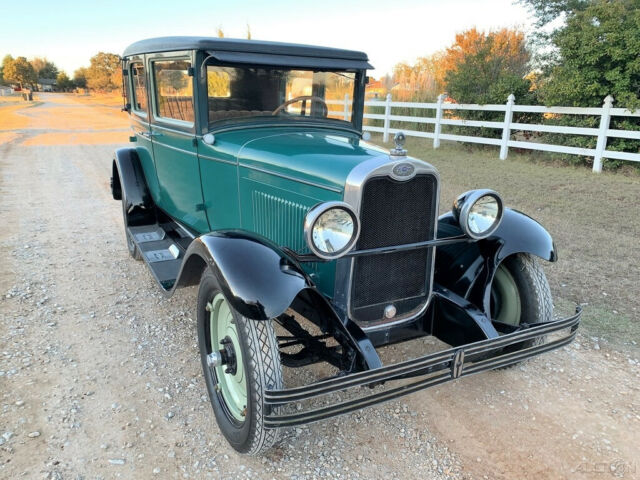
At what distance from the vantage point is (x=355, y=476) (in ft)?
7.77

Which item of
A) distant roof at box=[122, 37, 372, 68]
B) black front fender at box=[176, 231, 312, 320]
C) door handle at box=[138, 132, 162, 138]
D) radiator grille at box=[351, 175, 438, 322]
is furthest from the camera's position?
door handle at box=[138, 132, 162, 138]

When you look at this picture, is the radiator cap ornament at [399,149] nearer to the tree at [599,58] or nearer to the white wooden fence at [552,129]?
the white wooden fence at [552,129]

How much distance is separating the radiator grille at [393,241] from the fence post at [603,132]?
27.9ft

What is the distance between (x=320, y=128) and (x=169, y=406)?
2229 millimetres

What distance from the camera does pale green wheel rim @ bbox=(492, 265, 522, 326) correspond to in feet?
10.5

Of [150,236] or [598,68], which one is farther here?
[598,68]

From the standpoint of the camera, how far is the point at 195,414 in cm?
279

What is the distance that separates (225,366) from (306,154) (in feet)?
4.32

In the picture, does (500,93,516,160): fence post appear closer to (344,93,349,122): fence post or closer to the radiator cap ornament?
(344,93,349,122): fence post

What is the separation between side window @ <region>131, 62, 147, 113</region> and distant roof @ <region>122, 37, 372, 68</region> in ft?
2.00

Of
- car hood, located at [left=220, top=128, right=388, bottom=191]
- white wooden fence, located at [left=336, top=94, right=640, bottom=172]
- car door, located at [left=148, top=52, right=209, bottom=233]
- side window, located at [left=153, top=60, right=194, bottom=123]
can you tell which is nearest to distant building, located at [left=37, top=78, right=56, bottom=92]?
white wooden fence, located at [left=336, top=94, right=640, bottom=172]

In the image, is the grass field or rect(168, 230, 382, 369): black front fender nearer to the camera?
rect(168, 230, 382, 369): black front fender

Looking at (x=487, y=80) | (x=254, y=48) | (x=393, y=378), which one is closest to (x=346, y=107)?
(x=254, y=48)

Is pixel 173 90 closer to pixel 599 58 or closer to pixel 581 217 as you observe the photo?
pixel 581 217
